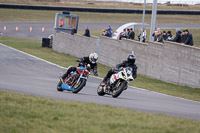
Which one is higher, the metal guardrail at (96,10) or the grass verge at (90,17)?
the metal guardrail at (96,10)

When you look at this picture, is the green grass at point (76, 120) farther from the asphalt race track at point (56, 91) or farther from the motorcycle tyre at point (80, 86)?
the motorcycle tyre at point (80, 86)

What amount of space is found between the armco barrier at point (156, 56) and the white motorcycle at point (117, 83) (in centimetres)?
676

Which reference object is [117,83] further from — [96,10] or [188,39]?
[96,10]

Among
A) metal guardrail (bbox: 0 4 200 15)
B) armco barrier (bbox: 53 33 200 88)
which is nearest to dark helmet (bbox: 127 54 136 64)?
armco barrier (bbox: 53 33 200 88)

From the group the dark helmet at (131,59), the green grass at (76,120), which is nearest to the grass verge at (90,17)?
the dark helmet at (131,59)

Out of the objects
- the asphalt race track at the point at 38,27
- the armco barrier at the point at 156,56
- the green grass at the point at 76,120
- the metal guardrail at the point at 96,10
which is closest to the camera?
the green grass at the point at 76,120

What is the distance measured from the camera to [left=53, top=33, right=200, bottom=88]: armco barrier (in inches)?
791

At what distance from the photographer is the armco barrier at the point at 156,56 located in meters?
20.1

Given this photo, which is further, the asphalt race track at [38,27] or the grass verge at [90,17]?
the grass verge at [90,17]

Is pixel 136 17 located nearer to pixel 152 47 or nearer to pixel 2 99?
pixel 152 47

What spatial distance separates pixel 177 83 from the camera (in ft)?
69.4

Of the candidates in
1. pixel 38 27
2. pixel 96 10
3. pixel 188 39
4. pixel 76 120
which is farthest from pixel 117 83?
pixel 96 10

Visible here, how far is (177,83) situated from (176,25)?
3941 centimetres

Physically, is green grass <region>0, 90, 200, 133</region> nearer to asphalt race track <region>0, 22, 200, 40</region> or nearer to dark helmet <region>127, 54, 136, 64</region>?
dark helmet <region>127, 54, 136, 64</region>
